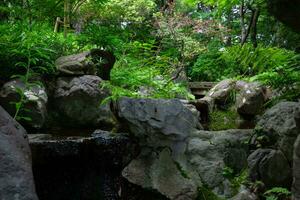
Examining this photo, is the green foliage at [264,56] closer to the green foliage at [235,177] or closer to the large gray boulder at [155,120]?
the large gray boulder at [155,120]

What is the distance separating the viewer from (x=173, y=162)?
197 inches

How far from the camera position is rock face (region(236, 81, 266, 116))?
20.0 ft

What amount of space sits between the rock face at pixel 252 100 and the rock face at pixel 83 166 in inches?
90.5

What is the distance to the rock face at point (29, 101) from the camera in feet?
16.1

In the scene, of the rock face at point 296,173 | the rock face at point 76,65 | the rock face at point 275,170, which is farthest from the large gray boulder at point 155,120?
the rock face at point 296,173

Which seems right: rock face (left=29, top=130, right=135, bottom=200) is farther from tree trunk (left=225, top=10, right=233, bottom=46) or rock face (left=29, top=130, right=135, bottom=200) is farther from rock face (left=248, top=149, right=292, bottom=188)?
tree trunk (left=225, top=10, right=233, bottom=46)

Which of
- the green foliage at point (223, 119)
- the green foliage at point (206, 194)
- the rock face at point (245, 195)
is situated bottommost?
the green foliage at point (206, 194)

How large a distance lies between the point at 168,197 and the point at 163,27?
7.01 meters

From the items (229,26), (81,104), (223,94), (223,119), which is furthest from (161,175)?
(229,26)

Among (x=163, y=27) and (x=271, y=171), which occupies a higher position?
(x=163, y=27)

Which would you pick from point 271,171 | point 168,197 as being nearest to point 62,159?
point 168,197

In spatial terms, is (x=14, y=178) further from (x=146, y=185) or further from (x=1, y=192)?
(x=146, y=185)

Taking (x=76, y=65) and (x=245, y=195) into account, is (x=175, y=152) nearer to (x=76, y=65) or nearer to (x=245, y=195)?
(x=245, y=195)

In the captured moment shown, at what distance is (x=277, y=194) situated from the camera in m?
4.38
